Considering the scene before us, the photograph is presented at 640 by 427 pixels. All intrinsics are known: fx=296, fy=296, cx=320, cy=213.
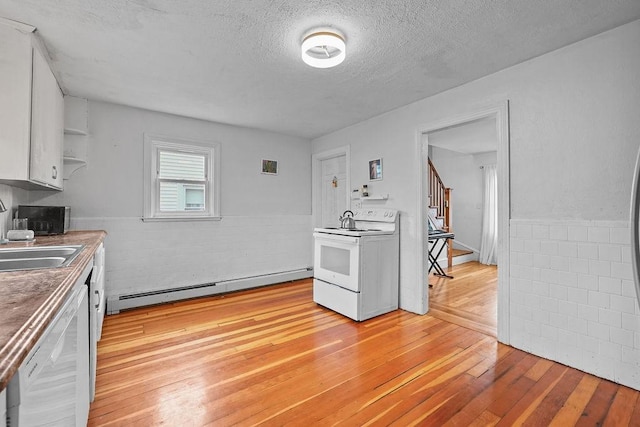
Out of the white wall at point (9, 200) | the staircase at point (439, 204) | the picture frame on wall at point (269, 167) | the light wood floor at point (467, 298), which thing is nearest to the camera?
the white wall at point (9, 200)

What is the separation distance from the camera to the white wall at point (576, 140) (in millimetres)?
1924

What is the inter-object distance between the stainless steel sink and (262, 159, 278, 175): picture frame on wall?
2835 mm

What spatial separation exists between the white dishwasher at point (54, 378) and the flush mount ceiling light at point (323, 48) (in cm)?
187

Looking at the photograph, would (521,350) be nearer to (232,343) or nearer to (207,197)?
(232,343)

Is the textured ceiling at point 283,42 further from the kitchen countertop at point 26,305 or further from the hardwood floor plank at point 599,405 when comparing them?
the hardwood floor plank at point 599,405

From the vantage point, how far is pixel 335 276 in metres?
3.30

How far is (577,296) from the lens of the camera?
213 cm

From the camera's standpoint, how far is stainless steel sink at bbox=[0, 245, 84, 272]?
158 centimetres

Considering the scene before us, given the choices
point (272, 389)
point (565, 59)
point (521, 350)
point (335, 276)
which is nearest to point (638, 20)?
point (565, 59)

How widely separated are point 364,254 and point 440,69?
71.9 inches

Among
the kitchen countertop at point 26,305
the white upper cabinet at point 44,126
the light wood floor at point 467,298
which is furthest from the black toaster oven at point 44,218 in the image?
the light wood floor at point 467,298

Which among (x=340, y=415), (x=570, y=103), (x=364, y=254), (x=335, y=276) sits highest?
(x=570, y=103)

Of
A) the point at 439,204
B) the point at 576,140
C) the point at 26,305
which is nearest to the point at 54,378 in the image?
the point at 26,305

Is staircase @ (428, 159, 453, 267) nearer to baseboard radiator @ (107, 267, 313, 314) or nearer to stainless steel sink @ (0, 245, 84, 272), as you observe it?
baseboard radiator @ (107, 267, 313, 314)
